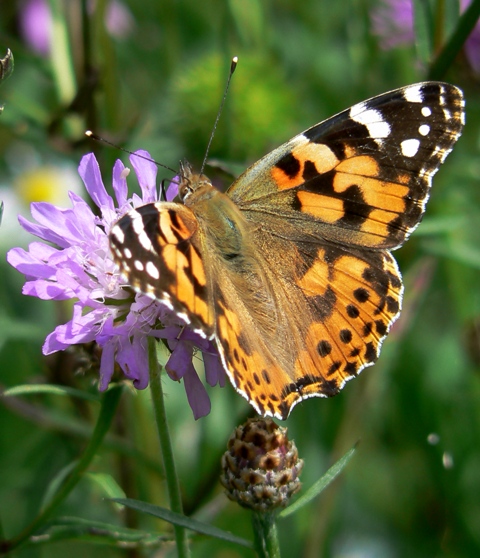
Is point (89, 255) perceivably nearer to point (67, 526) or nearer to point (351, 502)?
point (67, 526)

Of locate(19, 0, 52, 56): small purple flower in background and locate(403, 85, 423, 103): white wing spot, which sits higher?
locate(19, 0, 52, 56): small purple flower in background

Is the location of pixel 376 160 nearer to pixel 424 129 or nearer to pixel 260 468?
pixel 424 129

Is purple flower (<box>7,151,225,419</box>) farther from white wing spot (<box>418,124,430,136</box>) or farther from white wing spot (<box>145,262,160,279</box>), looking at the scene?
white wing spot (<box>418,124,430,136</box>)

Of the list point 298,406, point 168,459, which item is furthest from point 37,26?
point 168,459

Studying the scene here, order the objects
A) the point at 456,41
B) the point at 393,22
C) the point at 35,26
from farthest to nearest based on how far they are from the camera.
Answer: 1. the point at 35,26
2. the point at 393,22
3. the point at 456,41

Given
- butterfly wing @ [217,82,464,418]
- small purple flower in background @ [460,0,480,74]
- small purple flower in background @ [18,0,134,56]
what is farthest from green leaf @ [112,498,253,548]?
small purple flower in background @ [18,0,134,56]

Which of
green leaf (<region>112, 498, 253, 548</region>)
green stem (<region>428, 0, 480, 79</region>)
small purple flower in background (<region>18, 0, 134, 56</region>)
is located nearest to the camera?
green leaf (<region>112, 498, 253, 548</region>)

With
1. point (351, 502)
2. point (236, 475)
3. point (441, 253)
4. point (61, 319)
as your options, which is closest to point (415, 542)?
point (351, 502)
